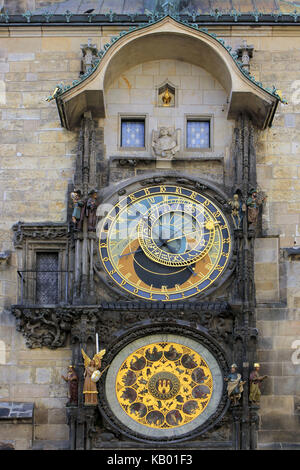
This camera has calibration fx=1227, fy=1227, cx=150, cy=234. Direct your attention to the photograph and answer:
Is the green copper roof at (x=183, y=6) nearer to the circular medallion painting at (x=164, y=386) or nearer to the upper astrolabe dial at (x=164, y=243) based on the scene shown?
the upper astrolabe dial at (x=164, y=243)

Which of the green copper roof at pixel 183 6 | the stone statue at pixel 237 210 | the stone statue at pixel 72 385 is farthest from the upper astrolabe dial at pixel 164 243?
the green copper roof at pixel 183 6

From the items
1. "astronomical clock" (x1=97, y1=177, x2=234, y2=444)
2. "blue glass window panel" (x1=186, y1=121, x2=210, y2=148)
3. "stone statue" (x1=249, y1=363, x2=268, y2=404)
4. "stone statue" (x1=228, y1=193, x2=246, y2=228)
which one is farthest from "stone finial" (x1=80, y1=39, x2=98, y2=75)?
"stone statue" (x1=249, y1=363, x2=268, y2=404)

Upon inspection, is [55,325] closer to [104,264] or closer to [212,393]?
[104,264]

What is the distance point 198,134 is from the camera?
16781 mm

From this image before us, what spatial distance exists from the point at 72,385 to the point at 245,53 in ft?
17.0

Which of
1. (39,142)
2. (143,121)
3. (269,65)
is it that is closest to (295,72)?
(269,65)

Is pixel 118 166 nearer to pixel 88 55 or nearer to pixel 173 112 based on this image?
pixel 173 112

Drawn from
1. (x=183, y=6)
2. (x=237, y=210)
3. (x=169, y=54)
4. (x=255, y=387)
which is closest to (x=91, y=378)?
(x=255, y=387)

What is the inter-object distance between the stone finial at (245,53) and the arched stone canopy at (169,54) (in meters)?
0.39

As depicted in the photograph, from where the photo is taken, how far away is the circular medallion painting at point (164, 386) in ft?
50.3

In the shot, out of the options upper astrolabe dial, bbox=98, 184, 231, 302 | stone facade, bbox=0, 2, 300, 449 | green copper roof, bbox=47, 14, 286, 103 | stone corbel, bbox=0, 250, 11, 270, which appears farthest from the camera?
green copper roof, bbox=47, 14, 286, 103

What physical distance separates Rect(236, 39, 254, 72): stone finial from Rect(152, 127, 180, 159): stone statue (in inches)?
51.4

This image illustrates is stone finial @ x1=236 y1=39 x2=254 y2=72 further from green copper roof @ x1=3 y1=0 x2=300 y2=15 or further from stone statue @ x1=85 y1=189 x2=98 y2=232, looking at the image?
stone statue @ x1=85 y1=189 x2=98 y2=232

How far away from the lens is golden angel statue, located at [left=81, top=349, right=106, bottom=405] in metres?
15.1
